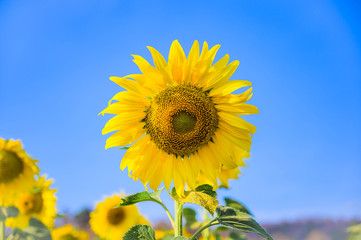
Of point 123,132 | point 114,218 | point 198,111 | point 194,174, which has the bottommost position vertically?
point 194,174

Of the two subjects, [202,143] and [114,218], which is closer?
[202,143]

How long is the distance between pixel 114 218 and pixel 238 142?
154 inches

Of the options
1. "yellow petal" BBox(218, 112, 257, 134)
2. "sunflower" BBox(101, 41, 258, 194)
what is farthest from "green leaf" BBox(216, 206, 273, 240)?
"yellow petal" BBox(218, 112, 257, 134)

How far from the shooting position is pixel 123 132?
2.80 metres

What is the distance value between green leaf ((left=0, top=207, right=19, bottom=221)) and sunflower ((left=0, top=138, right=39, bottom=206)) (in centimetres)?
50

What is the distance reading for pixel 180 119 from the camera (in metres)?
2.96

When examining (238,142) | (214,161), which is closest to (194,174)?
(214,161)

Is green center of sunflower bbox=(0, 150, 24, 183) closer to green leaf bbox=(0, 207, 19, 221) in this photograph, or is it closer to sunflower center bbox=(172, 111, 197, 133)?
green leaf bbox=(0, 207, 19, 221)

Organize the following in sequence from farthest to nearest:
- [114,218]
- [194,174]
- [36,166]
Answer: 1. [114,218]
2. [36,166]
3. [194,174]

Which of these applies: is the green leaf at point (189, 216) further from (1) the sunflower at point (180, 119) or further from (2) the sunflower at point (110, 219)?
(2) the sunflower at point (110, 219)

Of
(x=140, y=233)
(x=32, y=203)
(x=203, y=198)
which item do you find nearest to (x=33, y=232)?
(x=32, y=203)

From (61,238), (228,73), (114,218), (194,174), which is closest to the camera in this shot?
(228,73)

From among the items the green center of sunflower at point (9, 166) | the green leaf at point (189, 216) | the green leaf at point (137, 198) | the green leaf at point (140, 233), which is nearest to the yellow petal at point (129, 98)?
the green leaf at point (137, 198)

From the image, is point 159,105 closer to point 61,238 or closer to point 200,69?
point 200,69
